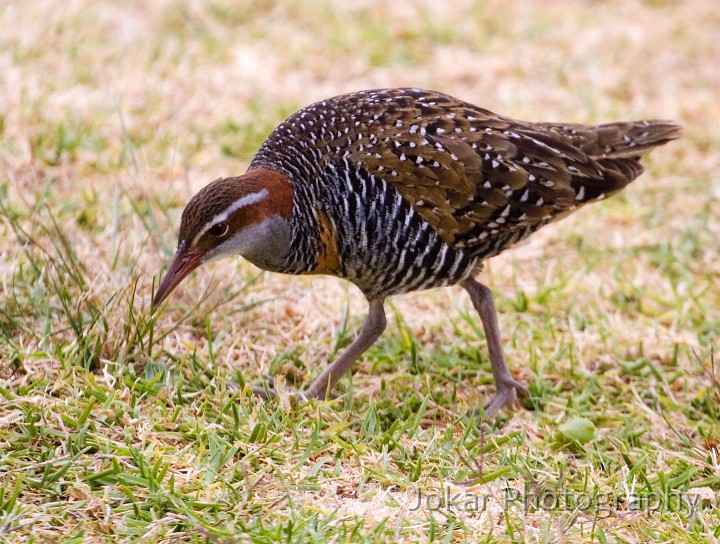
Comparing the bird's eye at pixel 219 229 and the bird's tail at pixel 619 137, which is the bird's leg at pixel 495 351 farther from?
the bird's eye at pixel 219 229

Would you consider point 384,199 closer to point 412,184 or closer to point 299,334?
point 412,184

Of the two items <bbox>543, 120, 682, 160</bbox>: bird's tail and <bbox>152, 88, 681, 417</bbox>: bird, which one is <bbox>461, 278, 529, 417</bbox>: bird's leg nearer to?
<bbox>152, 88, 681, 417</bbox>: bird

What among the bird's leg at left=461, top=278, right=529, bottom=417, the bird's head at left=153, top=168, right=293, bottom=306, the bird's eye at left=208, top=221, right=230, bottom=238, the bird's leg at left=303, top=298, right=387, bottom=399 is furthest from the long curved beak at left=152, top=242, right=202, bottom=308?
the bird's leg at left=461, top=278, right=529, bottom=417

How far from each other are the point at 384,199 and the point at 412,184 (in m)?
0.15

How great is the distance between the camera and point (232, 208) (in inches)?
173

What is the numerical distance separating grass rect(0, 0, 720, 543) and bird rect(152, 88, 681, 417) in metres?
0.40

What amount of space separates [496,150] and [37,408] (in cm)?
238

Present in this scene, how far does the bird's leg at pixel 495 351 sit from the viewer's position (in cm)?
499

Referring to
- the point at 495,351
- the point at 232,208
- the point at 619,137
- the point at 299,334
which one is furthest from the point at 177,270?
the point at 619,137

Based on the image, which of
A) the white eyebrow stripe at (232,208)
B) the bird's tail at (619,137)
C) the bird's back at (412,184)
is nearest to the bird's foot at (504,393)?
the bird's back at (412,184)

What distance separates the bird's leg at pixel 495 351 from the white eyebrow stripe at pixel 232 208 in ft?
4.06

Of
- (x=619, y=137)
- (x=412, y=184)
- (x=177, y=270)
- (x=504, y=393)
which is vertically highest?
(x=619, y=137)

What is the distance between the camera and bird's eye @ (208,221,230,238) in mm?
4364

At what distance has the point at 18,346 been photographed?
4406 millimetres
